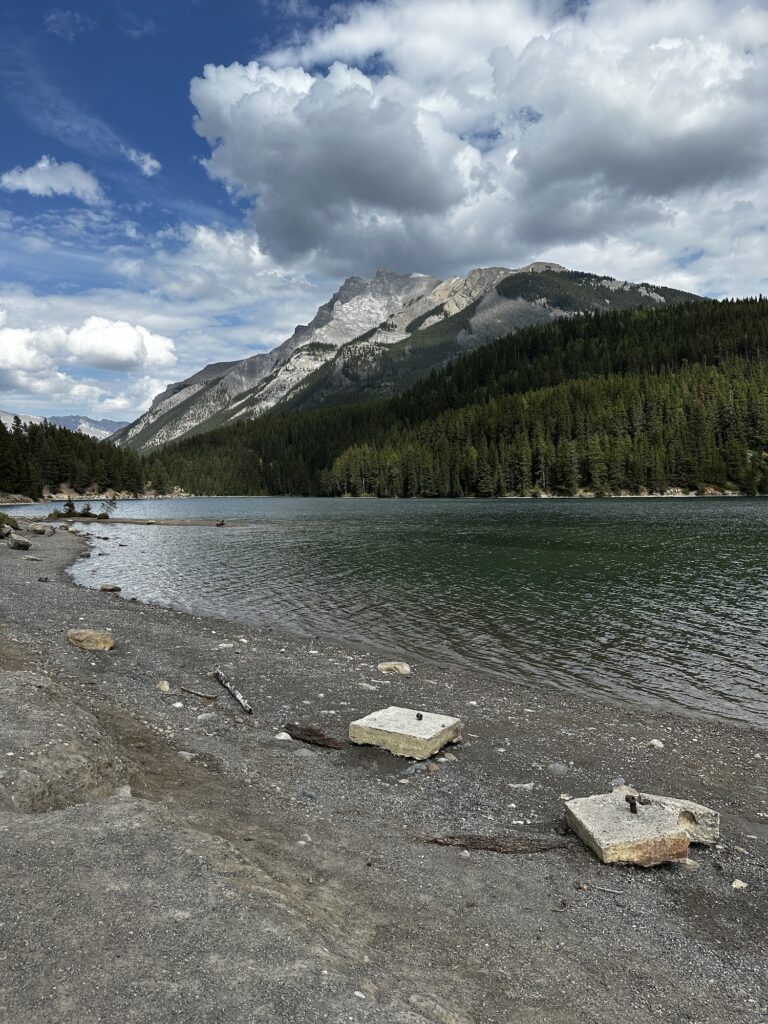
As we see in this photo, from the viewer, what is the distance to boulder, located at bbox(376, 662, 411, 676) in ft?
73.7

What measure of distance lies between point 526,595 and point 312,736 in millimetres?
24786

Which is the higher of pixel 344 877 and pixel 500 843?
pixel 344 877

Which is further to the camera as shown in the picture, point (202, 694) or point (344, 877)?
point (202, 694)

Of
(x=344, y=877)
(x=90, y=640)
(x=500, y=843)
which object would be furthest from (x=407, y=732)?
(x=90, y=640)

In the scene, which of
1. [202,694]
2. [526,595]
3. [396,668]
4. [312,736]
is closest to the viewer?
[312,736]

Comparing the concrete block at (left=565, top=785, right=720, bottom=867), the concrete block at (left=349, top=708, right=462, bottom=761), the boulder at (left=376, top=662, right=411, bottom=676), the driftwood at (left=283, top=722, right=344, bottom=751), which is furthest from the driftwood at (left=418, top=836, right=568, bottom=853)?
the boulder at (left=376, top=662, right=411, bottom=676)

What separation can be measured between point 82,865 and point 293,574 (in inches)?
1604

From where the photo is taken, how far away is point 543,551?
2266 inches

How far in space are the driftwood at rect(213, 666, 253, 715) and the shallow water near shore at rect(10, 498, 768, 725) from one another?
9233 millimetres

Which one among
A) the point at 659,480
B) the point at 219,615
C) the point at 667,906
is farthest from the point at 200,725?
the point at 659,480

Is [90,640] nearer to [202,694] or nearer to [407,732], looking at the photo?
[202,694]

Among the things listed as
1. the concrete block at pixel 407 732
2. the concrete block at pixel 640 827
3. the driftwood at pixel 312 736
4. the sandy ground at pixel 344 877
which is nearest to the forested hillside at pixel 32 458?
the driftwood at pixel 312 736

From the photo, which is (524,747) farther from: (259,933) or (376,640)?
(376,640)

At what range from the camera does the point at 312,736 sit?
15.7m
